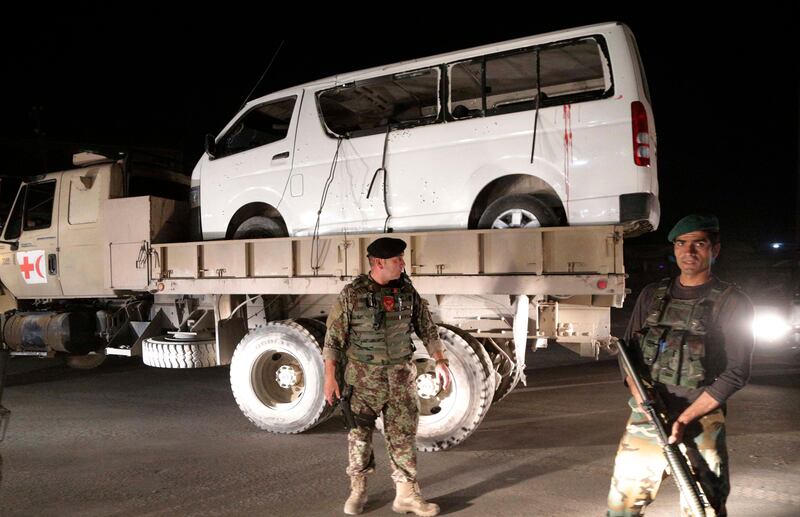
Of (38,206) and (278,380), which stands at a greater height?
(38,206)

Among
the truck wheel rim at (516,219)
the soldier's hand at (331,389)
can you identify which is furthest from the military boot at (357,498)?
the truck wheel rim at (516,219)

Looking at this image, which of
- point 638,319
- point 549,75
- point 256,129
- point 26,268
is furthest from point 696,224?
point 26,268

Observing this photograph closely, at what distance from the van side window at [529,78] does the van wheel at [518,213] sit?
0.76 meters

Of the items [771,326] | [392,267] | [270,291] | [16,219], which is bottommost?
[771,326]

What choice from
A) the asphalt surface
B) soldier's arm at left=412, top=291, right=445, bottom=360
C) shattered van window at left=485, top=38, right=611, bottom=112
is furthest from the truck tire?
shattered van window at left=485, top=38, right=611, bottom=112

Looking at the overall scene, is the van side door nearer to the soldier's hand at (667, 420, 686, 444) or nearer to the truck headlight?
the soldier's hand at (667, 420, 686, 444)

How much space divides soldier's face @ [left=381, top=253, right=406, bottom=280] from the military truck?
3.19 feet

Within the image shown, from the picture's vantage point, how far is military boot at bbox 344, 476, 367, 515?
3759mm

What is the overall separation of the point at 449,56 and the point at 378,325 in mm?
2794

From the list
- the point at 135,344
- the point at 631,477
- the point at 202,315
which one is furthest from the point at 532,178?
the point at 135,344

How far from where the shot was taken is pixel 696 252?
109 inches

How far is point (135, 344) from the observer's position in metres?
6.93

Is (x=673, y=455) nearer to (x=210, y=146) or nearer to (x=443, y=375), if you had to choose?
(x=443, y=375)

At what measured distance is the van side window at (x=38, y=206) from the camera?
25.4ft
